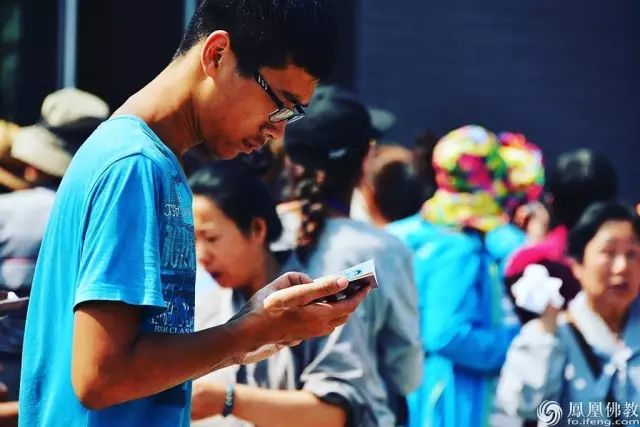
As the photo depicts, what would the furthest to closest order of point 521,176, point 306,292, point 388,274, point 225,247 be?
point 521,176
point 388,274
point 225,247
point 306,292

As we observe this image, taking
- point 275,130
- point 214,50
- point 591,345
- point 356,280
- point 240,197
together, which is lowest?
point 591,345

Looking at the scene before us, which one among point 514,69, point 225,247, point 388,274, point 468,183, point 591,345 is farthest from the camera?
point 514,69

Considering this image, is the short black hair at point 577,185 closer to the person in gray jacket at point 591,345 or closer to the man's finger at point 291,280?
the person in gray jacket at point 591,345

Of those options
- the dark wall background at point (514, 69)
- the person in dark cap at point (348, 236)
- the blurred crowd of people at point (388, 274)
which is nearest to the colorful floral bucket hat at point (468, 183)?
the blurred crowd of people at point (388, 274)

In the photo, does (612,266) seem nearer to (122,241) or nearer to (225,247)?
(225,247)

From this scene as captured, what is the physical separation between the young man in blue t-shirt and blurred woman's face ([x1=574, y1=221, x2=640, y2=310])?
7.08 feet

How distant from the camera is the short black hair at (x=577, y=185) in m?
5.23

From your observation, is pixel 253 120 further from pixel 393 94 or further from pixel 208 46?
pixel 393 94

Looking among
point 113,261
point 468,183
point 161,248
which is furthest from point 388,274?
point 113,261

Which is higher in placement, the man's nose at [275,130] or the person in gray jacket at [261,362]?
the man's nose at [275,130]

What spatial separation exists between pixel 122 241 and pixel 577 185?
11.8ft

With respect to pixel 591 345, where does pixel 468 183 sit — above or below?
above

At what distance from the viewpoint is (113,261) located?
1.96 metres

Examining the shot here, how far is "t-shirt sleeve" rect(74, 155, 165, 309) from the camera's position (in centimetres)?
195
